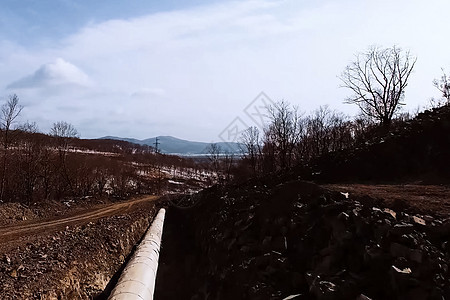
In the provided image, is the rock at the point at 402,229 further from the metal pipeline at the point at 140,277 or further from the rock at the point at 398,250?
the metal pipeline at the point at 140,277

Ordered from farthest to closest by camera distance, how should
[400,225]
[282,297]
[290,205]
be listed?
[290,205], [282,297], [400,225]

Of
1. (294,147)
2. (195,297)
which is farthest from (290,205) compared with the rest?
(294,147)

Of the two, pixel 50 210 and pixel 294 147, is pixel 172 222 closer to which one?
pixel 50 210

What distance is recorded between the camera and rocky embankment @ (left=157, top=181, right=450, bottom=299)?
563cm

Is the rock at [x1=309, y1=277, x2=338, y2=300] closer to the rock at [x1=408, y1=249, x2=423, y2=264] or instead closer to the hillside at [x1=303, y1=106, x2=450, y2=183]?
the rock at [x1=408, y1=249, x2=423, y2=264]

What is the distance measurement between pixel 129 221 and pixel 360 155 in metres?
13.5

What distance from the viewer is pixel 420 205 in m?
7.70

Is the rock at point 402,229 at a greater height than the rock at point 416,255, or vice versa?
the rock at point 402,229

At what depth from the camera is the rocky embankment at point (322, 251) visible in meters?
5.63

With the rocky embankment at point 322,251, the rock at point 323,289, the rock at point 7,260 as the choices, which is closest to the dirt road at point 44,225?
the rock at point 7,260

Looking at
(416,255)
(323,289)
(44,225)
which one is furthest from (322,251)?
(44,225)

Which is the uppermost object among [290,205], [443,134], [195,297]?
Answer: [443,134]

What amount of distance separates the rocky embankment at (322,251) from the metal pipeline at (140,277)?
2161mm

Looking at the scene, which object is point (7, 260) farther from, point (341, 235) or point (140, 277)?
point (341, 235)
